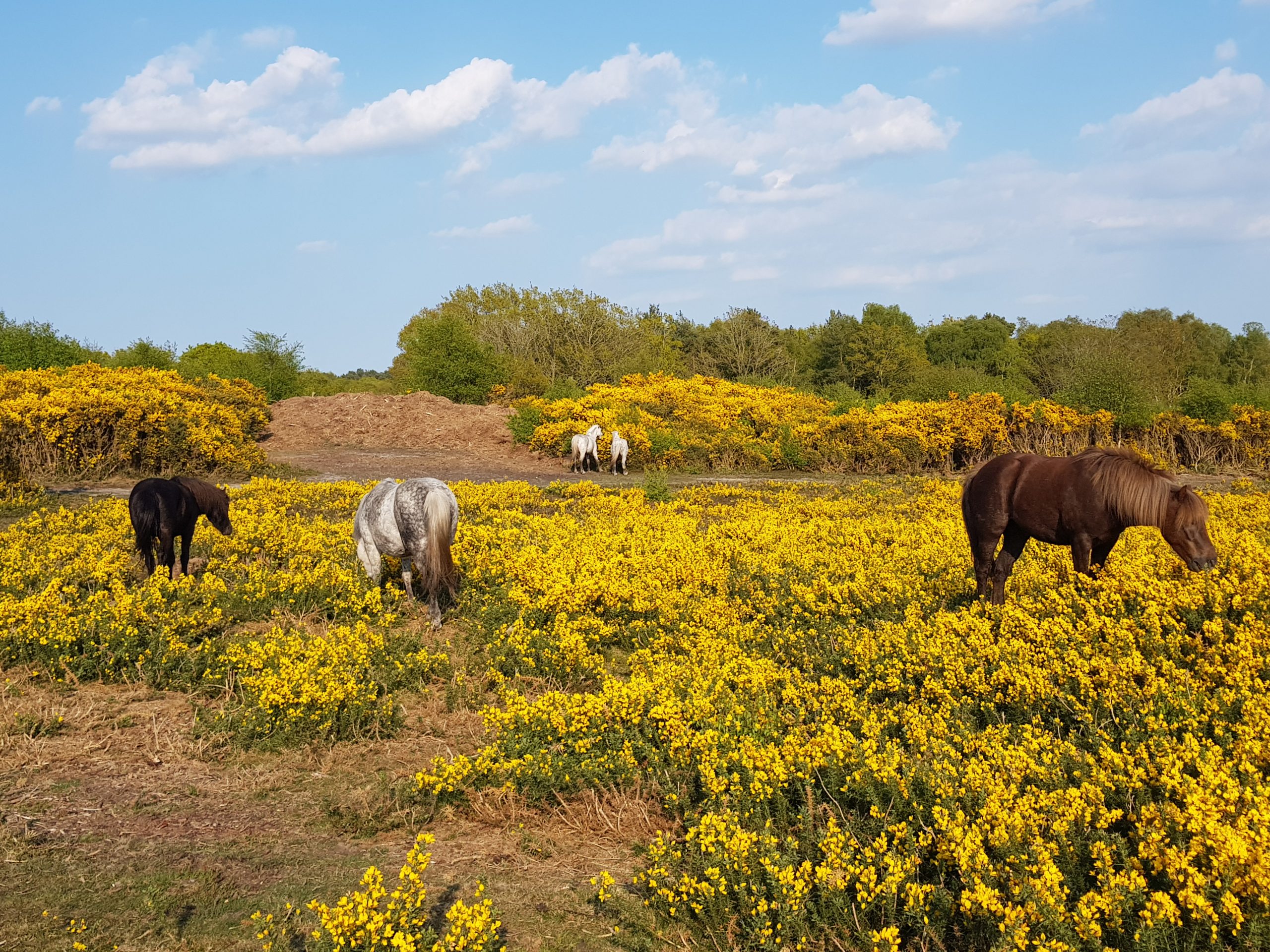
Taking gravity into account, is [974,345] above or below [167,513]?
above

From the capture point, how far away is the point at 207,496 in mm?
10945

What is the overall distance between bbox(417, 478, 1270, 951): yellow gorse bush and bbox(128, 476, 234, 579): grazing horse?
3610 mm

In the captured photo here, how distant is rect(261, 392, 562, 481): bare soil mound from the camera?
88.1 feet

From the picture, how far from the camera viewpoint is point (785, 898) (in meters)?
4.17

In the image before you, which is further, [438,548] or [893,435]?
[893,435]

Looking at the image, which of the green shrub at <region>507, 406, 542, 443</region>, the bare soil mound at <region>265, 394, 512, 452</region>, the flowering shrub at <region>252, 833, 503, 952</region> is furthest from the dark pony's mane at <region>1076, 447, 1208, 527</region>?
the bare soil mound at <region>265, 394, 512, 452</region>

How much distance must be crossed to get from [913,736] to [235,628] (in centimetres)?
719

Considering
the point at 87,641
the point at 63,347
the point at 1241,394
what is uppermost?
the point at 63,347

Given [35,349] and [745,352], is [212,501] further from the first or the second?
[745,352]

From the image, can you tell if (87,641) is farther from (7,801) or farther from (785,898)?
(785,898)

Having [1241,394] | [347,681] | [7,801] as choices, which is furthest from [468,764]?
[1241,394]

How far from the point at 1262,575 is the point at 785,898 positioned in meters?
5.52

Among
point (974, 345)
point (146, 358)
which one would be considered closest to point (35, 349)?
point (146, 358)

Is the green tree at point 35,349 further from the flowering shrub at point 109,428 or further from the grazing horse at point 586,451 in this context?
the grazing horse at point 586,451
